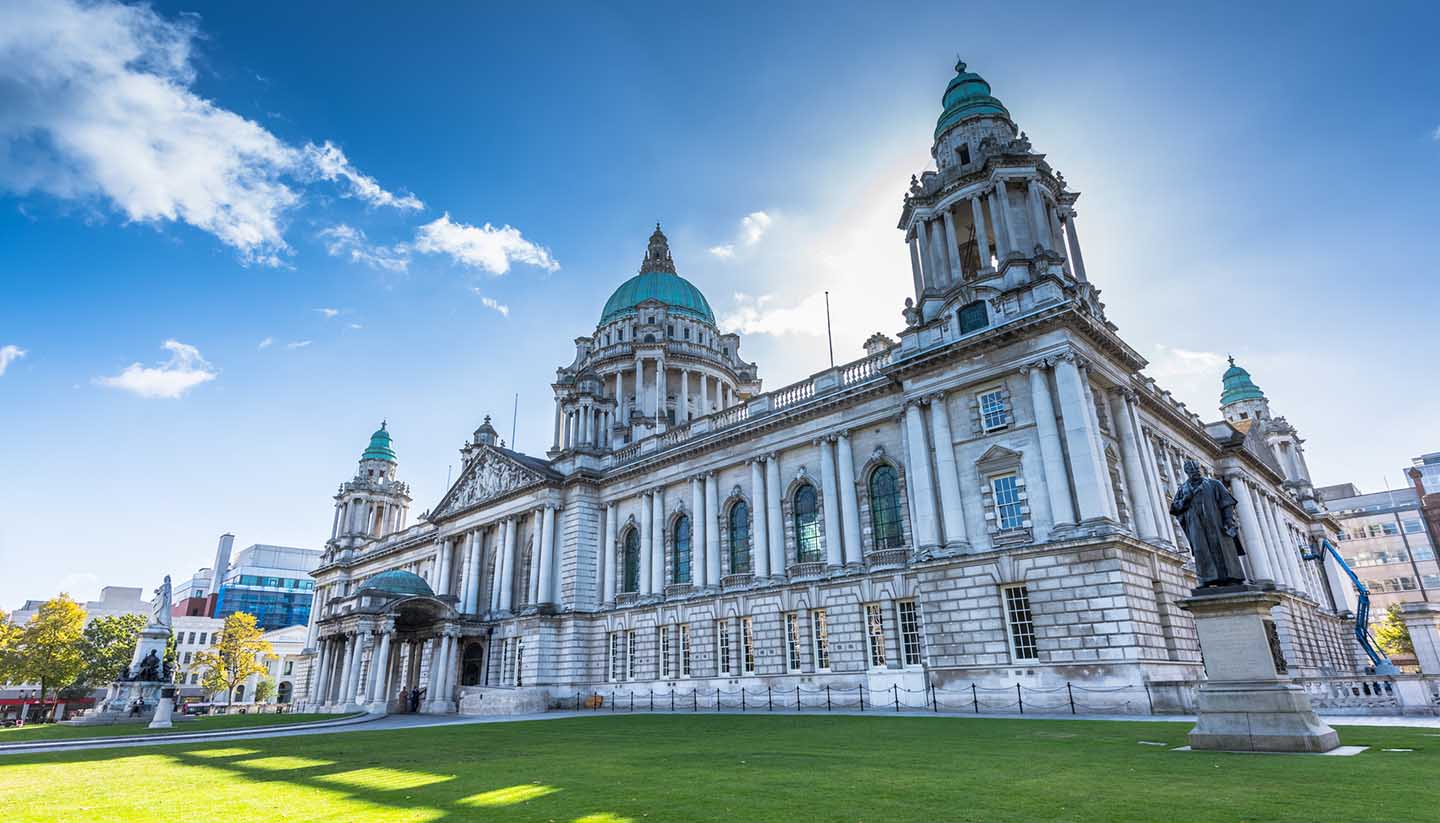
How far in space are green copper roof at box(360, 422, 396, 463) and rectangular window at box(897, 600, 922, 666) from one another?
59.9 m

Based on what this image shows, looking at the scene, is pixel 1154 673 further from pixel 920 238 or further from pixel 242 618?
pixel 242 618

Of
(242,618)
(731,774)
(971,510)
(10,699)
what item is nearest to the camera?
(731,774)

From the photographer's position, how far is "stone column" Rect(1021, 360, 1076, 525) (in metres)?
25.6

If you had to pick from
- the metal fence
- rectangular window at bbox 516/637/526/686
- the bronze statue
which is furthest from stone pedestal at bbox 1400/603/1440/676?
rectangular window at bbox 516/637/526/686

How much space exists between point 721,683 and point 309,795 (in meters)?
26.6

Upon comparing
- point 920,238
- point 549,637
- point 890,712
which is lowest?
point 890,712

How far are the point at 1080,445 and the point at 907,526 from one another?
27.1 feet

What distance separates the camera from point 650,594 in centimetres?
4066

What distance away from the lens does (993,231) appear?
33938mm

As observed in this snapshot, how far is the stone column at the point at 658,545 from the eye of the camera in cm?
4078

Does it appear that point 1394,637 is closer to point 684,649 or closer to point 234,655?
point 684,649

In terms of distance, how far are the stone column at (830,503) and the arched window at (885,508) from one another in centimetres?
160

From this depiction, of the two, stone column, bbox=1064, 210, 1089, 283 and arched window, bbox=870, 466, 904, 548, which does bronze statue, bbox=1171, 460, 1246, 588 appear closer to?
arched window, bbox=870, 466, 904, 548

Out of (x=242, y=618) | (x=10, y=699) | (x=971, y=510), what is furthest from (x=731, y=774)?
(x=10, y=699)
